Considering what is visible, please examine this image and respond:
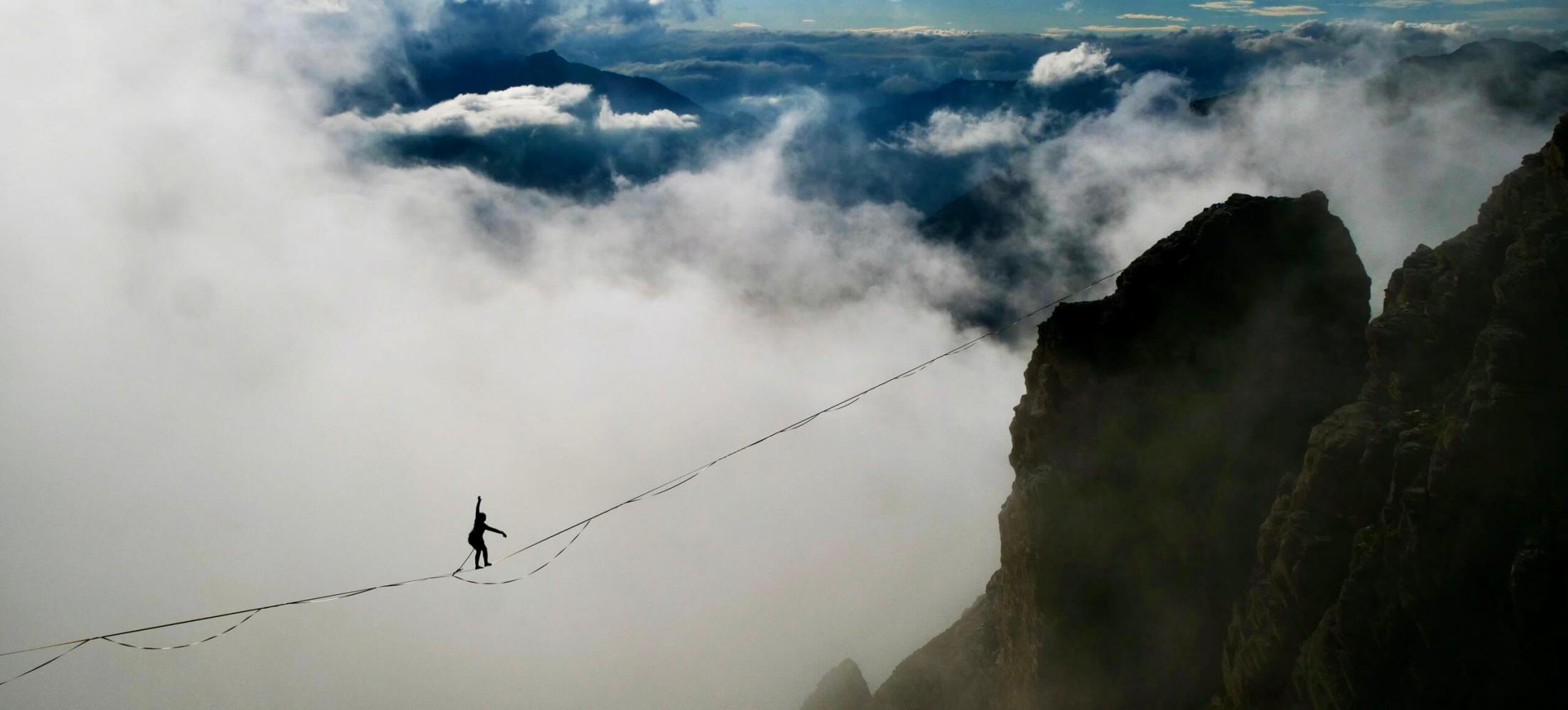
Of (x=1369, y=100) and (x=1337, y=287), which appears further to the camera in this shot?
(x=1369, y=100)

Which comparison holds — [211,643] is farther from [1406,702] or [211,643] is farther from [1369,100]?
[1369,100]

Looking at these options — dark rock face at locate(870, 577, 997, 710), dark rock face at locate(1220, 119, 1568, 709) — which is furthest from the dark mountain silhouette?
dark rock face at locate(870, 577, 997, 710)

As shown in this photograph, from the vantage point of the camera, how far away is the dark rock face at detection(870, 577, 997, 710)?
3378 cm

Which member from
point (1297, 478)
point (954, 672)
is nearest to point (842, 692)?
point (954, 672)

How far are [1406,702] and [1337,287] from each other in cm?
1279

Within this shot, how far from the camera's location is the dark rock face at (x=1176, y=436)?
2303cm

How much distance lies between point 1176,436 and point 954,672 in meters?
17.9

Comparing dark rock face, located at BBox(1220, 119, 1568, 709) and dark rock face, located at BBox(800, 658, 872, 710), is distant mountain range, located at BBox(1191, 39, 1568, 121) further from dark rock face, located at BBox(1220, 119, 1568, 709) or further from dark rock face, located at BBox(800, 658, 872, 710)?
dark rock face, located at BBox(1220, 119, 1568, 709)

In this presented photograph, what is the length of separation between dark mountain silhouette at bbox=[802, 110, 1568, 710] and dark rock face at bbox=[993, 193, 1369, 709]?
0.22 ft

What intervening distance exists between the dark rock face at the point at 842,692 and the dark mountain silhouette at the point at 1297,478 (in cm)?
1535

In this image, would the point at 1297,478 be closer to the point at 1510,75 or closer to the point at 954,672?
the point at 954,672

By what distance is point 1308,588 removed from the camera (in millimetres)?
18141

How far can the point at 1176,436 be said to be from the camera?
24.3 m

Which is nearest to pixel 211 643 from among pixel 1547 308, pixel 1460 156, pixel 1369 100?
pixel 1547 308
